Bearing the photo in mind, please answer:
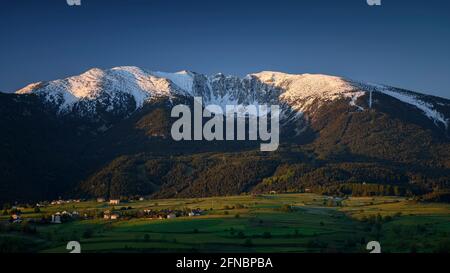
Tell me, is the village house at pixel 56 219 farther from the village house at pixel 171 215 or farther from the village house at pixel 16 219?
the village house at pixel 171 215

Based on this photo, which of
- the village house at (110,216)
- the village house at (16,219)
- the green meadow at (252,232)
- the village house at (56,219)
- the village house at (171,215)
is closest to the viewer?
the green meadow at (252,232)

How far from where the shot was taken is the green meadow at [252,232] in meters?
83.2

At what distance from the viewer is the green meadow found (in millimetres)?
83250

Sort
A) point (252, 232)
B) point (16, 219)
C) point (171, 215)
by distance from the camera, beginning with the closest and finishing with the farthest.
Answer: point (252, 232) < point (16, 219) < point (171, 215)

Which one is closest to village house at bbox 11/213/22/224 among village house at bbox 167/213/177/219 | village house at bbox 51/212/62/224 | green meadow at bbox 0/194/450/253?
green meadow at bbox 0/194/450/253

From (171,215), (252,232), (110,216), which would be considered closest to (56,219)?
(110,216)

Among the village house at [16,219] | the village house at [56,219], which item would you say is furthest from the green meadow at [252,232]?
the village house at [56,219]

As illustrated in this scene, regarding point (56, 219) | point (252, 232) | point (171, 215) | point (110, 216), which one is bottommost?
point (110, 216)

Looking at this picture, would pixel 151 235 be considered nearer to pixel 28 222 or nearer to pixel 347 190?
pixel 28 222

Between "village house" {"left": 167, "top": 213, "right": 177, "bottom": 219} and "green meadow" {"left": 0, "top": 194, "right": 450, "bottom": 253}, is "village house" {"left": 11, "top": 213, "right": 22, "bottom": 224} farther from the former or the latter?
"village house" {"left": 167, "top": 213, "right": 177, "bottom": 219}

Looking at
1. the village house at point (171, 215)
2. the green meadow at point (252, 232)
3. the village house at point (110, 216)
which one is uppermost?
the green meadow at point (252, 232)

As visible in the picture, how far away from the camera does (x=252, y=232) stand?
9550cm

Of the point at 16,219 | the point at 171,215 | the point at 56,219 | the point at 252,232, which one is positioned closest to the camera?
the point at 252,232

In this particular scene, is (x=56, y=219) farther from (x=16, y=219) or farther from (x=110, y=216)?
(x=110, y=216)
